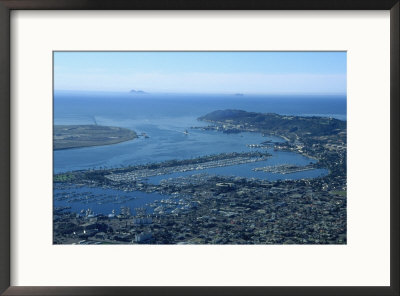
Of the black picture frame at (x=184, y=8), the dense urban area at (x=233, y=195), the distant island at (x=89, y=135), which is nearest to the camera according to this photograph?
the black picture frame at (x=184, y=8)

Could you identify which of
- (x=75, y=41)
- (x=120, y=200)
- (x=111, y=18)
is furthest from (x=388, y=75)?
(x=120, y=200)

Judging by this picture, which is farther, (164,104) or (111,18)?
(164,104)

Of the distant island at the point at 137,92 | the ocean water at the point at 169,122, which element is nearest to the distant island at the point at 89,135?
the ocean water at the point at 169,122

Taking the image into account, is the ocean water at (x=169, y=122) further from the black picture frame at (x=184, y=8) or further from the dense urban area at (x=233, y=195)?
the black picture frame at (x=184, y=8)

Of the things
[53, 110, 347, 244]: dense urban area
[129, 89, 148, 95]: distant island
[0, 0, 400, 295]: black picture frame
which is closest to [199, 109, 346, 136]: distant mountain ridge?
[53, 110, 347, 244]: dense urban area

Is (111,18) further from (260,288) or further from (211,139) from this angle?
(211,139)

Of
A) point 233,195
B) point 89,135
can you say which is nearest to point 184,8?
point 233,195
